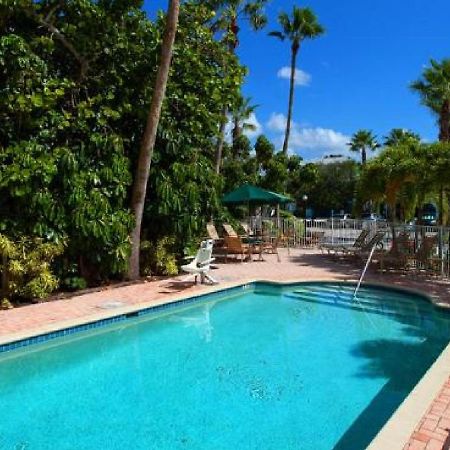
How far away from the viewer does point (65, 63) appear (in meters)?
Result: 11.1

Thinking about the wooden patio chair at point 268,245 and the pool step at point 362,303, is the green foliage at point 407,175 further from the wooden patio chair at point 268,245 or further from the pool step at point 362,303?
the pool step at point 362,303

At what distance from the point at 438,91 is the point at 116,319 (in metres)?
18.8

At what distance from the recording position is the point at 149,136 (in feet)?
36.6

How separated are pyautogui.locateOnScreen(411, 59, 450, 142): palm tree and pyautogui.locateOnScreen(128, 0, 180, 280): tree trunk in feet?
46.8

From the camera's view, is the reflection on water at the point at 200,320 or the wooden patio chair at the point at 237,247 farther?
the wooden patio chair at the point at 237,247

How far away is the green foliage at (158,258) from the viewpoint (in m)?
12.6

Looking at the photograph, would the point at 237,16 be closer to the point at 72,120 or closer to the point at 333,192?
the point at 72,120

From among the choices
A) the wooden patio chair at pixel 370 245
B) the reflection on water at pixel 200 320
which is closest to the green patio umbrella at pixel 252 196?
the wooden patio chair at pixel 370 245

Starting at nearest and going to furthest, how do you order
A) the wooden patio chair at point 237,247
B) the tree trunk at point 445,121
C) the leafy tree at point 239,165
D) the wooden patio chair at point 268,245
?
1. the wooden patio chair at point 237,247
2. the wooden patio chair at point 268,245
3. the tree trunk at point 445,121
4. the leafy tree at point 239,165

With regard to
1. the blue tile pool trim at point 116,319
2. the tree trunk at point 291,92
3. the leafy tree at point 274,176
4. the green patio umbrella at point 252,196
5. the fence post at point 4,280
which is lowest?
the blue tile pool trim at point 116,319

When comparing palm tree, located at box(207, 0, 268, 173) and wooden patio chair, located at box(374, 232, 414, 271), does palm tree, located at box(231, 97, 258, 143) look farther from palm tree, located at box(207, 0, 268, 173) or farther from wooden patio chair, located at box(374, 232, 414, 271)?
wooden patio chair, located at box(374, 232, 414, 271)

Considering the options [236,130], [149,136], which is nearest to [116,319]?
[149,136]

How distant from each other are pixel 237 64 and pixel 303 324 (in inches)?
299

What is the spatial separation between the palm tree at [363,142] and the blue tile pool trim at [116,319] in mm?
47273
